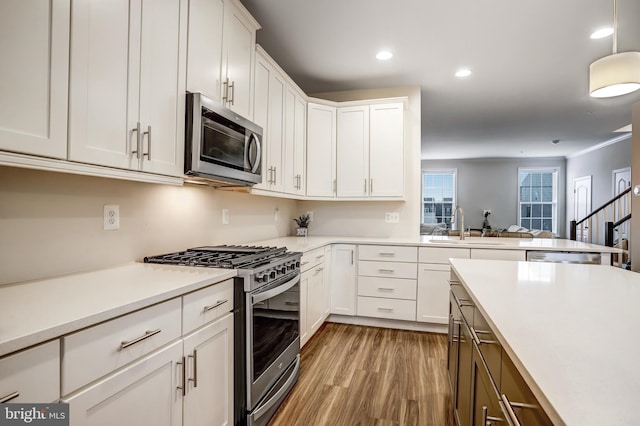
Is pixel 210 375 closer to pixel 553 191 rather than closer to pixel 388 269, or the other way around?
pixel 388 269

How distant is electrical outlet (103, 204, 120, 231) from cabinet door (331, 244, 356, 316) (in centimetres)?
223

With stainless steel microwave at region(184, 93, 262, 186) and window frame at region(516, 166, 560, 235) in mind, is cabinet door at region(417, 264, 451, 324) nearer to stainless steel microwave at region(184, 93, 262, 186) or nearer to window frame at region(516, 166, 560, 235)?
stainless steel microwave at region(184, 93, 262, 186)

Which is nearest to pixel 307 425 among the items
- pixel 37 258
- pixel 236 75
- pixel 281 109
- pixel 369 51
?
pixel 37 258

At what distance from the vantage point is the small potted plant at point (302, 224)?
3.89 metres

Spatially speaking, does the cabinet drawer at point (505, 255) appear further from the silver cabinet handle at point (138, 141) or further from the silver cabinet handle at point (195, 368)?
the silver cabinet handle at point (138, 141)

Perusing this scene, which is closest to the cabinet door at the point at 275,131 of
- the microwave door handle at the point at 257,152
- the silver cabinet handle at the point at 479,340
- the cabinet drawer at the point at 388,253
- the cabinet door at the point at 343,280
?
the microwave door handle at the point at 257,152

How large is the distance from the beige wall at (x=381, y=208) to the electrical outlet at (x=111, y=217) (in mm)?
2685

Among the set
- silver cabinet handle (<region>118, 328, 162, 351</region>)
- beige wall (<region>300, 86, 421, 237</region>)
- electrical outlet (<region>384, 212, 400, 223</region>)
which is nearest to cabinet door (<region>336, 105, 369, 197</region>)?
beige wall (<region>300, 86, 421, 237</region>)

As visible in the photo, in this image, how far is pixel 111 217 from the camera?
5.43 ft

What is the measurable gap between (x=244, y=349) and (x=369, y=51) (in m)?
2.78

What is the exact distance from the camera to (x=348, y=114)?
377 centimetres

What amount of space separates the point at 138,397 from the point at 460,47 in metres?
3.41

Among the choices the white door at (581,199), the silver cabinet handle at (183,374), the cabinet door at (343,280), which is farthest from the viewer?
the white door at (581,199)

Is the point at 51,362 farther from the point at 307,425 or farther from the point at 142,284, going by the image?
the point at 307,425
